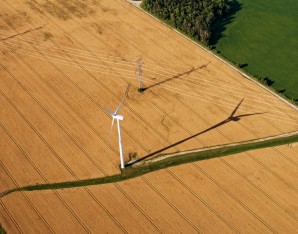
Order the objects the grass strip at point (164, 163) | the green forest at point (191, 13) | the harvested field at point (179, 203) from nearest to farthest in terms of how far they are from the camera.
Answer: the harvested field at point (179, 203) → the grass strip at point (164, 163) → the green forest at point (191, 13)

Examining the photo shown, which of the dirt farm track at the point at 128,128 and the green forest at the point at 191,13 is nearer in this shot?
the dirt farm track at the point at 128,128

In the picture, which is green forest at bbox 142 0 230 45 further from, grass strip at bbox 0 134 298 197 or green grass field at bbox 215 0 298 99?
grass strip at bbox 0 134 298 197

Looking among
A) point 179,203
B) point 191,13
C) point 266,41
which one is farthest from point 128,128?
point 266,41

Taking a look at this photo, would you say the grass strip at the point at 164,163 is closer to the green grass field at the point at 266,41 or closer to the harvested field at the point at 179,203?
the harvested field at the point at 179,203

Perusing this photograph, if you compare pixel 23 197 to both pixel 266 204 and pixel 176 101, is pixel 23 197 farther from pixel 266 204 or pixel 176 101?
pixel 266 204

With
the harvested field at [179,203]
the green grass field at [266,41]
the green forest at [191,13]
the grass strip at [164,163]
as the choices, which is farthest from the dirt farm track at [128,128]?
the green grass field at [266,41]

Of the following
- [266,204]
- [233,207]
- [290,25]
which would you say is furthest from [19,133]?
[290,25]

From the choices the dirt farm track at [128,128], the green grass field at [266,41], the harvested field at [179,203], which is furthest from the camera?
the green grass field at [266,41]
